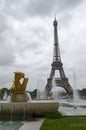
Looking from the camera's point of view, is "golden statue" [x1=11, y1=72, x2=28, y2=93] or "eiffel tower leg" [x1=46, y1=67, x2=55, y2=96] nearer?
"golden statue" [x1=11, y1=72, x2=28, y2=93]

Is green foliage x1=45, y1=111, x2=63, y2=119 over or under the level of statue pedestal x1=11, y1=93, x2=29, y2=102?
under

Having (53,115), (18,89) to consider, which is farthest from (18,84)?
(53,115)

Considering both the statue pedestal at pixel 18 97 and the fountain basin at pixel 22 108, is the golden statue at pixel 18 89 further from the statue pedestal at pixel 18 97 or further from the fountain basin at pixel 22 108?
the fountain basin at pixel 22 108

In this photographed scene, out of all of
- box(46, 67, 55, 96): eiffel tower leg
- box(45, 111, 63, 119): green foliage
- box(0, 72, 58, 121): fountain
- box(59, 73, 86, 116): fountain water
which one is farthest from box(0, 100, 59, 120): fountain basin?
box(46, 67, 55, 96): eiffel tower leg

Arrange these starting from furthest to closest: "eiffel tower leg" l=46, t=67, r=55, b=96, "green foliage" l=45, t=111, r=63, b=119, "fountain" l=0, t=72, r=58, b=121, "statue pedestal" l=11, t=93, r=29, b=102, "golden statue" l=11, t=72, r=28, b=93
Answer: "eiffel tower leg" l=46, t=67, r=55, b=96 < "golden statue" l=11, t=72, r=28, b=93 < "statue pedestal" l=11, t=93, r=29, b=102 < "fountain" l=0, t=72, r=58, b=121 < "green foliage" l=45, t=111, r=63, b=119

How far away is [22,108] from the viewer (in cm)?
1938

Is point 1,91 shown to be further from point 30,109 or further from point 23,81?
point 30,109

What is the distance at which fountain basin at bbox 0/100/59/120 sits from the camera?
19.4 metres

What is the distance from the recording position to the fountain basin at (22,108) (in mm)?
19375

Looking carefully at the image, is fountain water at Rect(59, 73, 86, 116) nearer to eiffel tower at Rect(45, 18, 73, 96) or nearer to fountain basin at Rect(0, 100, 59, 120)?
fountain basin at Rect(0, 100, 59, 120)

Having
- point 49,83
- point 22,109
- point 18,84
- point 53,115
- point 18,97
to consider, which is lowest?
point 53,115

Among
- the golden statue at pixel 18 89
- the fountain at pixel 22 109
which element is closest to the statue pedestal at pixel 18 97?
the golden statue at pixel 18 89

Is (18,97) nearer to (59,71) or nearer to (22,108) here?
(22,108)

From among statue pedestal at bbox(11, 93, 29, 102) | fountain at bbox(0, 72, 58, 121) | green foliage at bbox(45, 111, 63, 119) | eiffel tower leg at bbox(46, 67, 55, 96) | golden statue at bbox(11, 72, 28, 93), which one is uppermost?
eiffel tower leg at bbox(46, 67, 55, 96)
